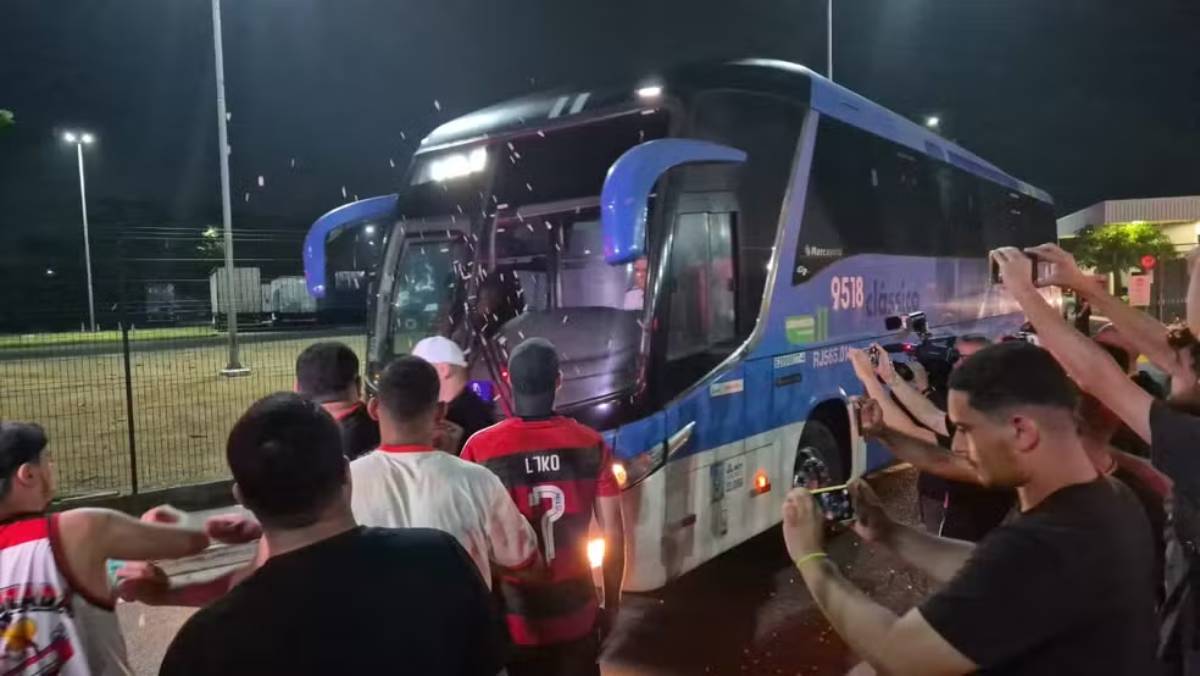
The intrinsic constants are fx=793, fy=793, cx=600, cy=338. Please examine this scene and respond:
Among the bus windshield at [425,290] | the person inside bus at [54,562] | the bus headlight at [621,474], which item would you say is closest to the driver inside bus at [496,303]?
the bus windshield at [425,290]

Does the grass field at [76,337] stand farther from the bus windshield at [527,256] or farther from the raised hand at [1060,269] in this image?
the raised hand at [1060,269]

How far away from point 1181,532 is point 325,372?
127 inches

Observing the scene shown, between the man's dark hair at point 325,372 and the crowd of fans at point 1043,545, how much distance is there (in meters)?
2.32

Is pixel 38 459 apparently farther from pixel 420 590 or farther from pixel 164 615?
pixel 164 615

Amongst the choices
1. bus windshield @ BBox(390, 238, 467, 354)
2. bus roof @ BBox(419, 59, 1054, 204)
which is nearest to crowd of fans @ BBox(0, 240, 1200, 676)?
bus windshield @ BBox(390, 238, 467, 354)

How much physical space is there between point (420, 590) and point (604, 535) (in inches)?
69.0

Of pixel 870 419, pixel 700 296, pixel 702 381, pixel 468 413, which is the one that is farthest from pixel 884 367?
pixel 468 413

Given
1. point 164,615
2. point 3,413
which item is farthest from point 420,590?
point 3,413

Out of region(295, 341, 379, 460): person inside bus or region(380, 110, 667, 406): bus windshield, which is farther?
region(380, 110, 667, 406): bus windshield

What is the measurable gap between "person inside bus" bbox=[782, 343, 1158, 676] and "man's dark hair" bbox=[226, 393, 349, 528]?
44.8 inches

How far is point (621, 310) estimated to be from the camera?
491 centimetres

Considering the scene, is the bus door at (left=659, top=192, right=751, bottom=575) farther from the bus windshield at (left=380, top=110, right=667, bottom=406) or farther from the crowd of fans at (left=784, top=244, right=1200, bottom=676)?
the crowd of fans at (left=784, top=244, right=1200, bottom=676)

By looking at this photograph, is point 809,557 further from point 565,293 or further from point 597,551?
point 565,293

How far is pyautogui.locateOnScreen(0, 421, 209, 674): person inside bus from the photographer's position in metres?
2.11
